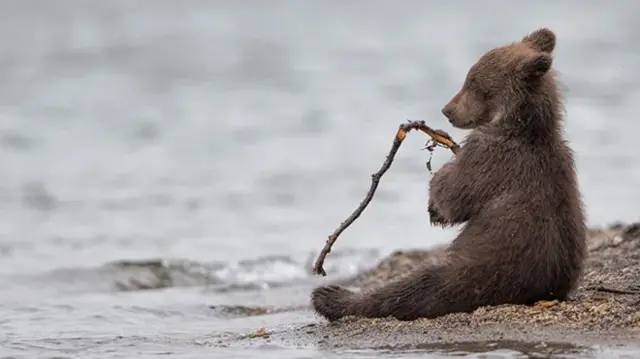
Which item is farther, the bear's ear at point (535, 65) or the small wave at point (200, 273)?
the small wave at point (200, 273)

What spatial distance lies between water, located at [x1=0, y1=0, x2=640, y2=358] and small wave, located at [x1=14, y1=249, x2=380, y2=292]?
0.03m

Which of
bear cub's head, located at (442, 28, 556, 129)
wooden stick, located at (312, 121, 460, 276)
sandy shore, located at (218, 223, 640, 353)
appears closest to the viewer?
sandy shore, located at (218, 223, 640, 353)

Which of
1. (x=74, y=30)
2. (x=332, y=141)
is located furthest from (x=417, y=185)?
(x=74, y=30)

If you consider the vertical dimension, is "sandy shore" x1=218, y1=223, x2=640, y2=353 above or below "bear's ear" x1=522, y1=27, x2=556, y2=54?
below

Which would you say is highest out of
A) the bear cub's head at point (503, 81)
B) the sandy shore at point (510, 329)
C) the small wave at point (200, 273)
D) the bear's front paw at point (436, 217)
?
the bear cub's head at point (503, 81)

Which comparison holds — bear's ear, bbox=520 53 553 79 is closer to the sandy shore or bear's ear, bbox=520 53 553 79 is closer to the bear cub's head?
the bear cub's head

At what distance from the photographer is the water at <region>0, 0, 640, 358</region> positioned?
442 inches

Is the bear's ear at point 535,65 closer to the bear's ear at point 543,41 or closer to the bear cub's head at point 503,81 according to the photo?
the bear cub's head at point 503,81

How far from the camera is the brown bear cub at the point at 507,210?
7.14 m

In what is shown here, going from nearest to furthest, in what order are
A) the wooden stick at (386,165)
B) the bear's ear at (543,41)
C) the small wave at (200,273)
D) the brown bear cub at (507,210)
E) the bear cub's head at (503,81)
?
the brown bear cub at (507,210)
the bear cub's head at (503,81)
the wooden stick at (386,165)
the bear's ear at (543,41)
the small wave at (200,273)

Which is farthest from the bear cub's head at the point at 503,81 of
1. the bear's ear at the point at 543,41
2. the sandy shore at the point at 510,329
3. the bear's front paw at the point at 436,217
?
the sandy shore at the point at 510,329

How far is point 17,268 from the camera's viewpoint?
1355 cm

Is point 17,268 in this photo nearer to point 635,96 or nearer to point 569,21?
point 635,96

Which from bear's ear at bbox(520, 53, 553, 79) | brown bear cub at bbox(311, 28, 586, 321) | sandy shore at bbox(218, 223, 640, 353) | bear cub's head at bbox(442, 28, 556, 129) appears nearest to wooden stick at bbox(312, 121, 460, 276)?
bear cub's head at bbox(442, 28, 556, 129)
